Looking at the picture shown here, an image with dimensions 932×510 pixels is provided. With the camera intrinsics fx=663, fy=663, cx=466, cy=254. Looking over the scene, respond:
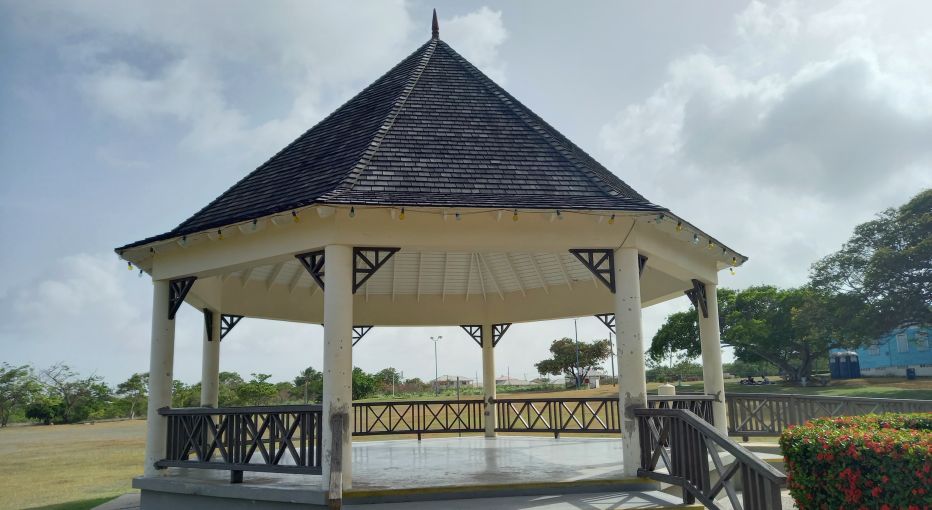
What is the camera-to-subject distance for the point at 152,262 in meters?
11.9

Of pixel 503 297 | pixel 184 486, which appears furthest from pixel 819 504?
pixel 503 297

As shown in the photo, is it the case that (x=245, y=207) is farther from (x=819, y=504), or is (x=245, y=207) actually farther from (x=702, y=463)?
(x=819, y=504)

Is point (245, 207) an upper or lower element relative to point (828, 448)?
upper

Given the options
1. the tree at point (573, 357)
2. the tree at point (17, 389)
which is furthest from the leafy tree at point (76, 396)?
the tree at point (573, 357)

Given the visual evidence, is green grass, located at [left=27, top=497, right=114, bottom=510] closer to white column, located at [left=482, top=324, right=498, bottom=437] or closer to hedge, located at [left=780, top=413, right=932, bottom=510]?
white column, located at [left=482, top=324, right=498, bottom=437]

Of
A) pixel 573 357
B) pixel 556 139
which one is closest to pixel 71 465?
pixel 556 139

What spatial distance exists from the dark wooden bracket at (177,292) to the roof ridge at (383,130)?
143 inches

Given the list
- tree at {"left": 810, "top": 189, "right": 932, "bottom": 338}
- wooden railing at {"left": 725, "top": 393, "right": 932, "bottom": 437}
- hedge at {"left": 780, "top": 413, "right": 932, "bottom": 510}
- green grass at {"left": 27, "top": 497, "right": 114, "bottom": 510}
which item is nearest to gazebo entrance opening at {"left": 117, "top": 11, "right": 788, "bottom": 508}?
hedge at {"left": 780, "top": 413, "right": 932, "bottom": 510}

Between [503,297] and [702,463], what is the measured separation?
10.5 meters

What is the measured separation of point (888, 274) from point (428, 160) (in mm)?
41968

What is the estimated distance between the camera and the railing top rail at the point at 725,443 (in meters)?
6.23

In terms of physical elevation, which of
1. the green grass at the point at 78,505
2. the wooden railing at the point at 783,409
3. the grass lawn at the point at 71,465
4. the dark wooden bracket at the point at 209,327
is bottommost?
the grass lawn at the point at 71,465

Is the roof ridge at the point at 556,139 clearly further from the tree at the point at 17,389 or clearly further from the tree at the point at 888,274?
the tree at the point at 17,389

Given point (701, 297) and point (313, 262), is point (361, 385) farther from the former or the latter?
point (313, 262)
